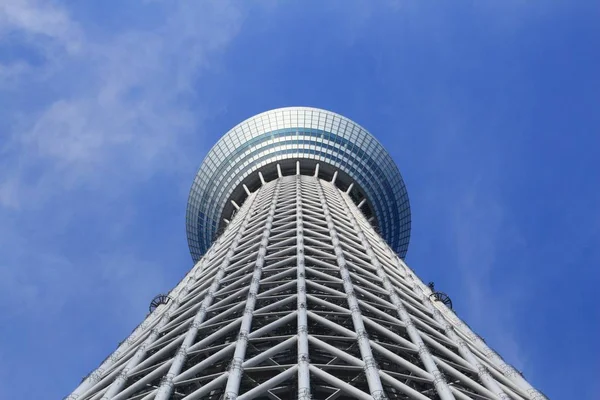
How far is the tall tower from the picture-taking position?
23609 millimetres

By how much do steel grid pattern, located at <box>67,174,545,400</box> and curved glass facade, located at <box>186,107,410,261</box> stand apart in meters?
34.6

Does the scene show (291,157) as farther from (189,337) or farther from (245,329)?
(245,329)

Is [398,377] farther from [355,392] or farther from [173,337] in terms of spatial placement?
[173,337]

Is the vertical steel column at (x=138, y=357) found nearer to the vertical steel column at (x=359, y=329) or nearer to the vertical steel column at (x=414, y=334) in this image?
the vertical steel column at (x=359, y=329)

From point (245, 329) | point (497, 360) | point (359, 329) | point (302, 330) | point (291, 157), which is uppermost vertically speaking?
point (291, 157)

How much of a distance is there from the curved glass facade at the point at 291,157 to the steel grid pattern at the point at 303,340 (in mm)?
34635

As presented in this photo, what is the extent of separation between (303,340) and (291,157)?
61101 millimetres

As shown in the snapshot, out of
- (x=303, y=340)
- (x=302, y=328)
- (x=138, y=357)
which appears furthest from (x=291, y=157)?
(x=303, y=340)

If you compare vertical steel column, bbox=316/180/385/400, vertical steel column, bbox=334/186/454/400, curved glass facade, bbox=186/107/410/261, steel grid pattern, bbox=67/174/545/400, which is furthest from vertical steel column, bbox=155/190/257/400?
curved glass facade, bbox=186/107/410/261

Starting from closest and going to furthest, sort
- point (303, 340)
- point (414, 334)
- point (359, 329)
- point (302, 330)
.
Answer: point (303, 340) → point (302, 330) → point (359, 329) → point (414, 334)

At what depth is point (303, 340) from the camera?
997 inches

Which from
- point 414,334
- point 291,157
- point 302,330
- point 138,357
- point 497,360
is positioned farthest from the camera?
point 291,157

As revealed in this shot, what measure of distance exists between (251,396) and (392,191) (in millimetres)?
74076

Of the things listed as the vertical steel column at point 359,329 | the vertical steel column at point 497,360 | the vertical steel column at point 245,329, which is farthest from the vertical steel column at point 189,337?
the vertical steel column at point 497,360
